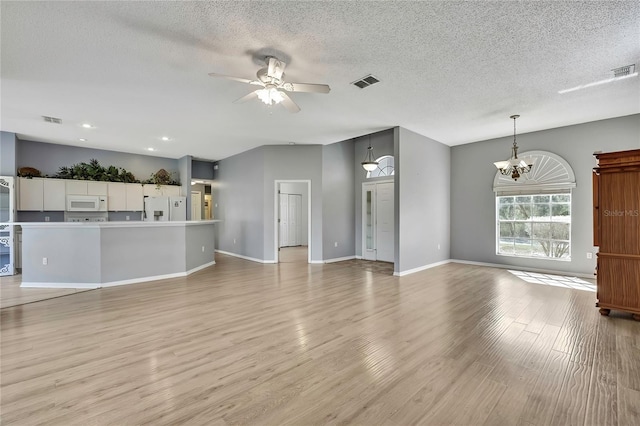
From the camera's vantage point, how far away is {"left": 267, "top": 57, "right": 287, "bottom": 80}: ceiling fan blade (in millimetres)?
2834

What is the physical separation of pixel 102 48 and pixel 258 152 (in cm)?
462

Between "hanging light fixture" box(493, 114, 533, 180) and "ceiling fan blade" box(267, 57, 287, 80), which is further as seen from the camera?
"hanging light fixture" box(493, 114, 533, 180)

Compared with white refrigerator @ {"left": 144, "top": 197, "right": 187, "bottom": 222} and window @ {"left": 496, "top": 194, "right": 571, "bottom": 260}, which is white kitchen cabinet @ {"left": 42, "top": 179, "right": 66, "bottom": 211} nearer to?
white refrigerator @ {"left": 144, "top": 197, "right": 187, "bottom": 222}

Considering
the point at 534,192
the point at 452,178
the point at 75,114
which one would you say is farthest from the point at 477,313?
the point at 75,114

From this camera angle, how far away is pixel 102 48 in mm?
2869

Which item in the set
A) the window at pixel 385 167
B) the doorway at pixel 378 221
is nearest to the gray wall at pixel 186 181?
the doorway at pixel 378 221

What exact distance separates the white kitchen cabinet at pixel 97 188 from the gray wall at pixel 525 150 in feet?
30.0

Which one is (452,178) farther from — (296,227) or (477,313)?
(296,227)

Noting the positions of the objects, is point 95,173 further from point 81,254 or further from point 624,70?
point 624,70

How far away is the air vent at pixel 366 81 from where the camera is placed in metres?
3.52

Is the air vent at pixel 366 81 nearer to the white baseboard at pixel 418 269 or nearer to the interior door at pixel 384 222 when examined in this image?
the white baseboard at pixel 418 269

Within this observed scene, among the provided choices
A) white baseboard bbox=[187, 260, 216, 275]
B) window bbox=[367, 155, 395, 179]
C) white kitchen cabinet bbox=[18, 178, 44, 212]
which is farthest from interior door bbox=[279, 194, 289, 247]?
white kitchen cabinet bbox=[18, 178, 44, 212]

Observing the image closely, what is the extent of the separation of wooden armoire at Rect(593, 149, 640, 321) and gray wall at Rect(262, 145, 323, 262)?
5124mm

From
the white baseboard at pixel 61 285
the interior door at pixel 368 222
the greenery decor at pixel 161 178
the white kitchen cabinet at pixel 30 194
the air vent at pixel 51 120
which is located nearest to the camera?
the white baseboard at pixel 61 285
